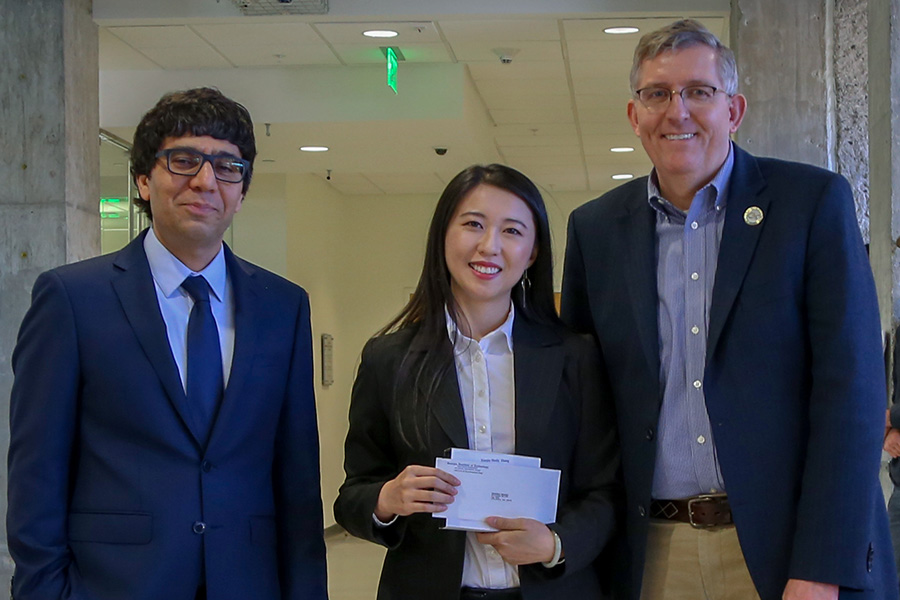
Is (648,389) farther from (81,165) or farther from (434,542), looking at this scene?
(81,165)

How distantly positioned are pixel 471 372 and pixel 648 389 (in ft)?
1.25

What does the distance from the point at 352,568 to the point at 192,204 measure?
784cm

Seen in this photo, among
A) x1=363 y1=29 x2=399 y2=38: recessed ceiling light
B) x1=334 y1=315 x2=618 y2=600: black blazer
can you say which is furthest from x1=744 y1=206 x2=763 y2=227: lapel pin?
x1=363 y1=29 x2=399 y2=38: recessed ceiling light

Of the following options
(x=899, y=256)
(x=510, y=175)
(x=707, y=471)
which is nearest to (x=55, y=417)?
(x=510, y=175)

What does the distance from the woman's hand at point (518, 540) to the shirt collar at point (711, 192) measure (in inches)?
29.8

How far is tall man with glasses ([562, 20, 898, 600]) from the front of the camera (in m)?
1.96

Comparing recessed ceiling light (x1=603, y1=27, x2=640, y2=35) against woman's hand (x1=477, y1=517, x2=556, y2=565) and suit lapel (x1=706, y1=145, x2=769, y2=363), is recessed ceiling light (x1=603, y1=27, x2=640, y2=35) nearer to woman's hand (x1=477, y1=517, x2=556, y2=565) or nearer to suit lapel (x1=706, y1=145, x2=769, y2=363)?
suit lapel (x1=706, y1=145, x2=769, y2=363)

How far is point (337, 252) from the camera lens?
44.8ft

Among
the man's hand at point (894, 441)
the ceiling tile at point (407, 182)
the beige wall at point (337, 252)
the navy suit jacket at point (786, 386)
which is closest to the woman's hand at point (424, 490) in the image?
the navy suit jacket at point (786, 386)

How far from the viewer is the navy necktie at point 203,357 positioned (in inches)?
81.7

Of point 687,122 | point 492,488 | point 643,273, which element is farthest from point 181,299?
point 687,122

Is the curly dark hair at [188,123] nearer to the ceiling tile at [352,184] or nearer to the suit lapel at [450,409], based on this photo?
the suit lapel at [450,409]

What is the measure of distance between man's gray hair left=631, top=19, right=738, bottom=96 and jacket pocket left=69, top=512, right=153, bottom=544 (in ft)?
4.59

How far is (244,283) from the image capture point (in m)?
2.25
